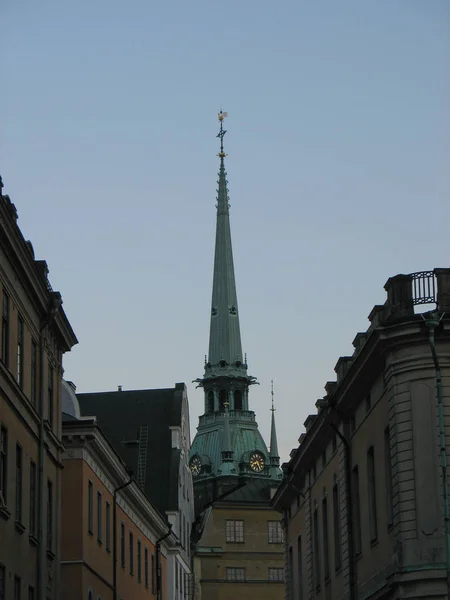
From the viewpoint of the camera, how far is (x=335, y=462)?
4400 centimetres

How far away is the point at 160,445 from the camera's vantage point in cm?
8250

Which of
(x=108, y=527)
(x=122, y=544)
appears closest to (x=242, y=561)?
(x=122, y=544)

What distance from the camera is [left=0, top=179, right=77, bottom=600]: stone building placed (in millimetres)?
34125

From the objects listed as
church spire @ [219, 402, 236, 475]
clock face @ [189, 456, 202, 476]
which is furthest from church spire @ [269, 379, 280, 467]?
clock face @ [189, 456, 202, 476]

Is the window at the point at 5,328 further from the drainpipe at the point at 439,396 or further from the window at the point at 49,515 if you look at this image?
the drainpipe at the point at 439,396

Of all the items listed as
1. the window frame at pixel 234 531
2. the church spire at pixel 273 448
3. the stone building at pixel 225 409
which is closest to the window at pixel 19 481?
the window frame at pixel 234 531

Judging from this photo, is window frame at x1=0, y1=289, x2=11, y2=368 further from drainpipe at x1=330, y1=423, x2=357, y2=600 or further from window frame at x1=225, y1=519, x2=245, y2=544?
window frame at x1=225, y1=519, x2=245, y2=544

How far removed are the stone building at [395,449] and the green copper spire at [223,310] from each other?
143162 millimetres

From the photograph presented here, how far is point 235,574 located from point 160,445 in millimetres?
26360

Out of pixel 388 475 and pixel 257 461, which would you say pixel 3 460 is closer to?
pixel 388 475

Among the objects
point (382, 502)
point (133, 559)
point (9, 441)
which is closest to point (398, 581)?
point (382, 502)

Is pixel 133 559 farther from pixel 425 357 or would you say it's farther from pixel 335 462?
pixel 425 357

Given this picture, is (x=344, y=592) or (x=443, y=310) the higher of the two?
(x=443, y=310)

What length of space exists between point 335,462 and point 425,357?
1135cm
